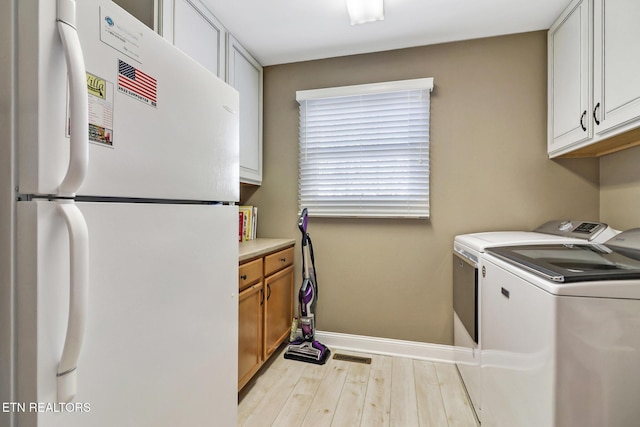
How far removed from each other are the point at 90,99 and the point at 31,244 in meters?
0.33

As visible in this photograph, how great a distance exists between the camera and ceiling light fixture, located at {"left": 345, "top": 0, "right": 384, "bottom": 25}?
1.78 metres

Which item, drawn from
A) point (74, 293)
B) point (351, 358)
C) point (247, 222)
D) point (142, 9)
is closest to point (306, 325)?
point (351, 358)

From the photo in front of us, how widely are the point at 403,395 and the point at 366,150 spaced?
1.73 m

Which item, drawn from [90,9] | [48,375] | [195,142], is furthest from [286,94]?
[48,375]

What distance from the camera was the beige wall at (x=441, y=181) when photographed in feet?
6.97

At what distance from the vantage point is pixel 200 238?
103 centimetres

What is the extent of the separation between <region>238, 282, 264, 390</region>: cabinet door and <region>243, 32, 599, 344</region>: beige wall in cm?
73

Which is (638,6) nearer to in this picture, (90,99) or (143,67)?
(143,67)

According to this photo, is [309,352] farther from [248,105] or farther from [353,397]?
[248,105]

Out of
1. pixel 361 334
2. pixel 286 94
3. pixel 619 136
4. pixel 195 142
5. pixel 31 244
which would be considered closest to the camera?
pixel 31 244

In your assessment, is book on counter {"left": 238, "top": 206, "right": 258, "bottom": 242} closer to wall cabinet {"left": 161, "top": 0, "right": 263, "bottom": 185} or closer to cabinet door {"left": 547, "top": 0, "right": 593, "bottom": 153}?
wall cabinet {"left": 161, "top": 0, "right": 263, "bottom": 185}

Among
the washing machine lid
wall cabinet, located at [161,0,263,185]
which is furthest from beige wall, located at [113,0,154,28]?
the washing machine lid

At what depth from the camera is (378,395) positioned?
182cm

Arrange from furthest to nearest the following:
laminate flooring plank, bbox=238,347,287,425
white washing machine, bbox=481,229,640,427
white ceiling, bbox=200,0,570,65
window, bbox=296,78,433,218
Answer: window, bbox=296,78,433,218
white ceiling, bbox=200,0,570,65
laminate flooring plank, bbox=238,347,287,425
white washing machine, bbox=481,229,640,427
